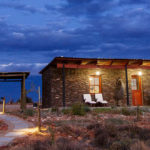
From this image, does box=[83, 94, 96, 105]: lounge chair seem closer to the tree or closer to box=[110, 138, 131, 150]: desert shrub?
the tree

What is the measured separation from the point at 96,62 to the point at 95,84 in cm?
151

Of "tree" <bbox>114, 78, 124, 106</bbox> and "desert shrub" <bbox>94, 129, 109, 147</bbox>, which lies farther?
"tree" <bbox>114, 78, 124, 106</bbox>

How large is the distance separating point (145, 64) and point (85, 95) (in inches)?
176

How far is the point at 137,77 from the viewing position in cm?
1541

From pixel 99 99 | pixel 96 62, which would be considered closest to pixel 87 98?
pixel 99 99

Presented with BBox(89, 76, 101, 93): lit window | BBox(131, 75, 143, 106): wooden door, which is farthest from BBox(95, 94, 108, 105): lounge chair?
BBox(131, 75, 143, 106): wooden door

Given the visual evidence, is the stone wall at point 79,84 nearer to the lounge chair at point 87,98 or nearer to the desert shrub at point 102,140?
the lounge chair at point 87,98

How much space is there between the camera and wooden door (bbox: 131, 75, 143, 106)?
15219 mm

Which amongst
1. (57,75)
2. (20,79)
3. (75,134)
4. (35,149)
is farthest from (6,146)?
(20,79)

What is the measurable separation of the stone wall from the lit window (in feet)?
0.94

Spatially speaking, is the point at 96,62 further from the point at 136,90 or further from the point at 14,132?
the point at 14,132

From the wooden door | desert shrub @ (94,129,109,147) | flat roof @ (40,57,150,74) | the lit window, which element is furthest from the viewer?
the wooden door

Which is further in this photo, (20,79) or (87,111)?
(20,79)

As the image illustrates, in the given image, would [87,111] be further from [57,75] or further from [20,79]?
[20,79]
